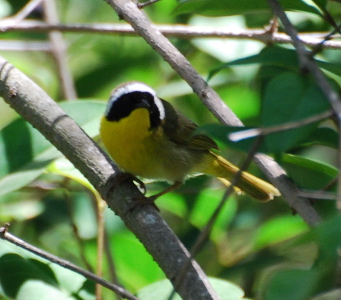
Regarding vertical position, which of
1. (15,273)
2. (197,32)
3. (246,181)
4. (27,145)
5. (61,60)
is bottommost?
(15,273)

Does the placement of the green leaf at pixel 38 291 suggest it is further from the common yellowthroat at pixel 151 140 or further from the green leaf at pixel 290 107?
the green leaf at pixel 290 107

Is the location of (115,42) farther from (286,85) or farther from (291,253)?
(286,85)

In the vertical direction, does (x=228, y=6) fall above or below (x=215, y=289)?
above

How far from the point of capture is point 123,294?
5.36 feet

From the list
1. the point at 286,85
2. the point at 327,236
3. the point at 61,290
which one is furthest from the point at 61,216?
the point at 327,236

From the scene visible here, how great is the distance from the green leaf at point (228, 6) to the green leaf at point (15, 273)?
3.65 feet

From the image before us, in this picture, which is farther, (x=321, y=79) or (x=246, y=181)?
(x=246, y=181)

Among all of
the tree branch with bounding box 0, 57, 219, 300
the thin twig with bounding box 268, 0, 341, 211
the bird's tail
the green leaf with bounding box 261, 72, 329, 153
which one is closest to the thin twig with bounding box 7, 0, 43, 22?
the tree branch with bounding box 0, 57, 219, 300

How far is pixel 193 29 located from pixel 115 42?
1.70 m

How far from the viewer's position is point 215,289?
2307 millimetres

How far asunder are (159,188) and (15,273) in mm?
1465

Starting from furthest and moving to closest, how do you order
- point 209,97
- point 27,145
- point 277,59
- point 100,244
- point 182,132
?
point 182,132, point 27,145, point 100,244, point 209,97, point 277,59

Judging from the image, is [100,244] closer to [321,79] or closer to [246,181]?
[321,79]

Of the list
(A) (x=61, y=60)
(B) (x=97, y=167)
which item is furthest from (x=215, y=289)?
(A) (x=61, y=60)
